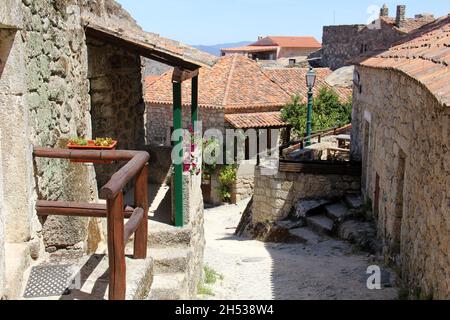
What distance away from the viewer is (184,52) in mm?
6207

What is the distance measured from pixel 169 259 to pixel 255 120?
17.2 m

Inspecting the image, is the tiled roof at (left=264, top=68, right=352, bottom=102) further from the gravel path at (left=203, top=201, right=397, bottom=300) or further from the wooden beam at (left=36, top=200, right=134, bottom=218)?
the wooden beam at (left=36, top=200, right=134, bottom=218)

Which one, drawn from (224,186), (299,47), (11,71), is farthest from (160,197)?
(299,47)

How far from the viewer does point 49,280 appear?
12.7 ft

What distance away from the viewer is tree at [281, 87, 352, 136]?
22.1m

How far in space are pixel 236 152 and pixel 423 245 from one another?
668 inches

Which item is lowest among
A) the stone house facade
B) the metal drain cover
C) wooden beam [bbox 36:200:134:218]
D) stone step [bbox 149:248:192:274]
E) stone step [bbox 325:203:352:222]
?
stone step [bbox 325:203:352:222]

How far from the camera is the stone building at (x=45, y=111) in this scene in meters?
3.77

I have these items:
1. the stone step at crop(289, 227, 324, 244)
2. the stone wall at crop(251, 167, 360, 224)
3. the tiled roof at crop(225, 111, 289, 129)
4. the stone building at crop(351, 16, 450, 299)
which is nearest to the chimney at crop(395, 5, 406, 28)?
the tiled roof at crop(225, 111, 289, 129)

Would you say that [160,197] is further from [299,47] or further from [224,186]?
[299,47]

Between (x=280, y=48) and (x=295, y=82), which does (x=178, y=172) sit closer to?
(x=295, y=82)

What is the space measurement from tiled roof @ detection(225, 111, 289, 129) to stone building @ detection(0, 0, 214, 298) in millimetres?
15160

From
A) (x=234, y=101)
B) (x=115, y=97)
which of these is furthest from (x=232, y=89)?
(x=115, y=97)

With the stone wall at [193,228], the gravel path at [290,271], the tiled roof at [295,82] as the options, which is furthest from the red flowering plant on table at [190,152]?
the tiled roof at [295,82]
